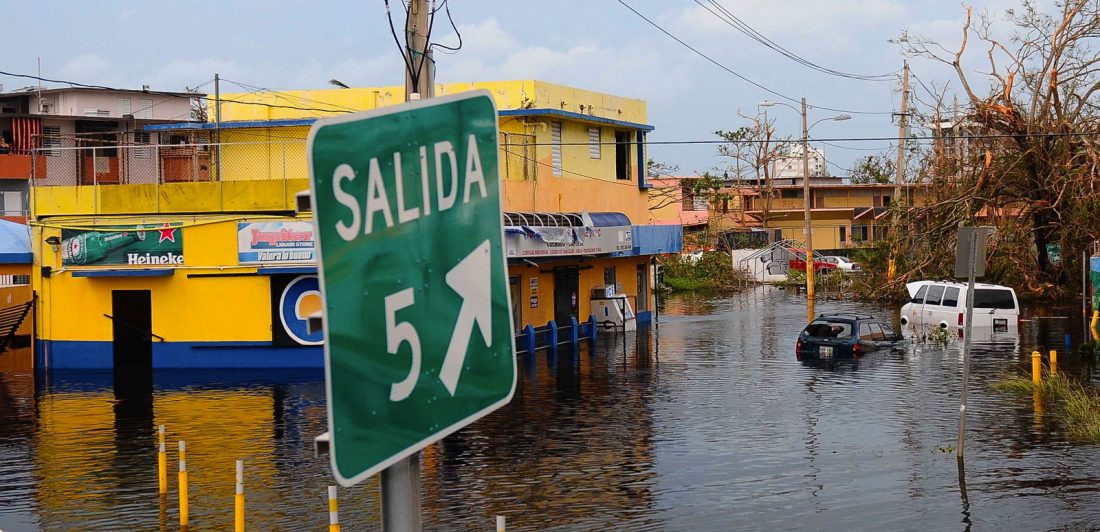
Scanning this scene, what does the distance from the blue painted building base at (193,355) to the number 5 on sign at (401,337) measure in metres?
27.0

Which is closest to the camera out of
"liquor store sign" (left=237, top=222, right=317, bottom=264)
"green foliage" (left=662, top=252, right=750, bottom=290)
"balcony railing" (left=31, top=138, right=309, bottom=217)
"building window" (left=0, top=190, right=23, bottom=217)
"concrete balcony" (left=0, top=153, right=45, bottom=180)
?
"liquor store sign" (left=237, top=222, right=317, bottom=264)

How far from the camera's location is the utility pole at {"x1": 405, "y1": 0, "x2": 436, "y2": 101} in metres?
7.21

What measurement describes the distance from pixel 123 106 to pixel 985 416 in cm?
5058

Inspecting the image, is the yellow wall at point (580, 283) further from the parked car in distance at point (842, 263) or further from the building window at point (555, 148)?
the parked car in distance at point (842, 263)

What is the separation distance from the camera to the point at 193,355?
3123 cm

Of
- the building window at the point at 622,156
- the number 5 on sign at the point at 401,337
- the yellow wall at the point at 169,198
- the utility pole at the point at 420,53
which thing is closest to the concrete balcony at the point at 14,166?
the yellow wall at the point at 169,198

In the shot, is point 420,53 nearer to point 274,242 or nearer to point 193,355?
point 274,242

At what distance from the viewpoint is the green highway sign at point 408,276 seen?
10.5 feet

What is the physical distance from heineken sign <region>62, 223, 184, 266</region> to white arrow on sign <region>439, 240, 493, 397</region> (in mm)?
28567

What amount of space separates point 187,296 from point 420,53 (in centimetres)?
2539

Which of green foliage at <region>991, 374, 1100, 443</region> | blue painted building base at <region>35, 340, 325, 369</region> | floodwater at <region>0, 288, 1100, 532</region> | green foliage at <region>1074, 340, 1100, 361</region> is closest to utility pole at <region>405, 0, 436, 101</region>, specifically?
floodwater at <region>0, 288, 1100, 532</region>

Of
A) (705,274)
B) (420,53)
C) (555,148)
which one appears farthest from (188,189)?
(705,274)

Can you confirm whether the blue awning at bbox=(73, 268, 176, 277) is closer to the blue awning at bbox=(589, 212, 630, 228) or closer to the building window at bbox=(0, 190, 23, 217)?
the blue awning at bbox=(589, 212, 630, 228)

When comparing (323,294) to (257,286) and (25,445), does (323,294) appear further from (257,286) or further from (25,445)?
(257,286)
